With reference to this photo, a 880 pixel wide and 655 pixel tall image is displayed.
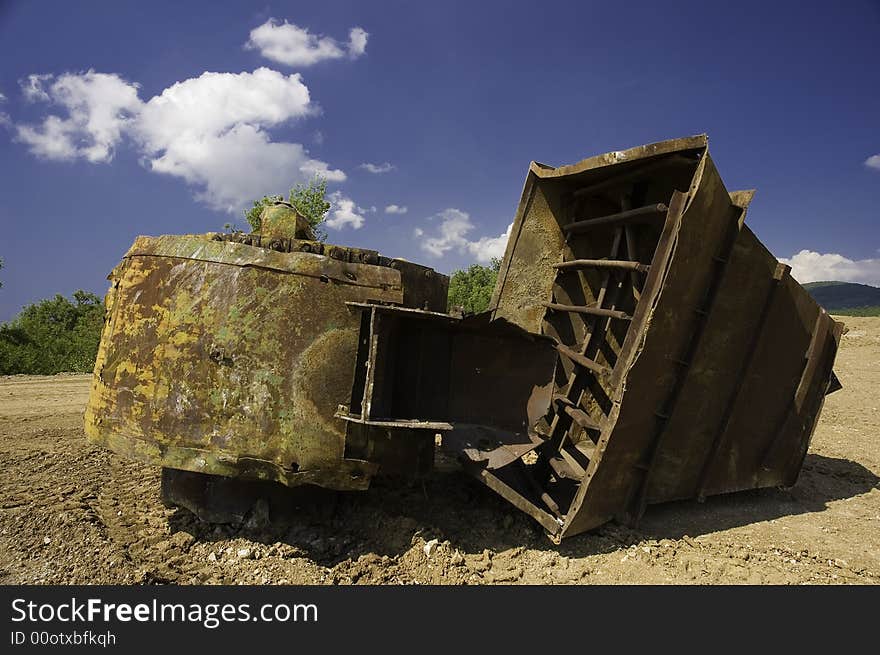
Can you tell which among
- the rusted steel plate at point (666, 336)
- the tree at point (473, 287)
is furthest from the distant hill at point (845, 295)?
the rusted steel plate at point (666, 336)

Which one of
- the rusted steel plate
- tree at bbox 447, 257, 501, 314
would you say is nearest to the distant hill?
tree at bbox 447, 257, 501, 314

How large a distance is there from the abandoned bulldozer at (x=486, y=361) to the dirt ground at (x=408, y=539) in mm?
251

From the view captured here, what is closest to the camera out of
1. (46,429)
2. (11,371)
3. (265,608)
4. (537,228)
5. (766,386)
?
(265,608)

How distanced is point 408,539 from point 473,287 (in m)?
32.8

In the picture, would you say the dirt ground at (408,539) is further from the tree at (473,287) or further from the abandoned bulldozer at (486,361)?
the tree at (473,287)

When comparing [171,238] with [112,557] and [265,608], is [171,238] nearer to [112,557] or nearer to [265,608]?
[112,557]

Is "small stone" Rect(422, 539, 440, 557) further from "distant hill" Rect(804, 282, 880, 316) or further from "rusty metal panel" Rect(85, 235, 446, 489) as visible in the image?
"distant hill" Rect(804, 282, 880, 316)

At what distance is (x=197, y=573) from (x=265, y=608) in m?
0.79

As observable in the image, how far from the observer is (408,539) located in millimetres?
3580

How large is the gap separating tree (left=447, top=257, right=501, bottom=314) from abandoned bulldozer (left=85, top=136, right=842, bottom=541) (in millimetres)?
25788

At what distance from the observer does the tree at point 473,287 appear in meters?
32.0

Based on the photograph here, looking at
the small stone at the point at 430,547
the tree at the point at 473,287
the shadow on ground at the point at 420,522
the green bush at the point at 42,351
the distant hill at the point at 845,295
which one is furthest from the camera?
the distant hill at the point at 845,295

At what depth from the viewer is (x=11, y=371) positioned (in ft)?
59.5

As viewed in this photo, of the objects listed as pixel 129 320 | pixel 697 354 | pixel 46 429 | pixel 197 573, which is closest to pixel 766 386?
pixel 697 354
